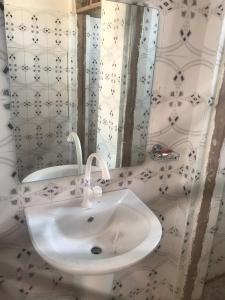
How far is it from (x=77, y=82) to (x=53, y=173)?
1.24ft

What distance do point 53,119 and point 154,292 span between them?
1255 millimetres

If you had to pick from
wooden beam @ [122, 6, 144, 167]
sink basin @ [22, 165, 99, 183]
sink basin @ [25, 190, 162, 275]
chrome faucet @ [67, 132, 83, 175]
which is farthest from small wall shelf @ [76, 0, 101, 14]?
sink basin @ [25, 190, 162, 275]

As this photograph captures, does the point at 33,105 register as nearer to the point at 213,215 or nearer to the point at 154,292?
the point at 213,215

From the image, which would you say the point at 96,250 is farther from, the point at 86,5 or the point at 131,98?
the point at 86,5

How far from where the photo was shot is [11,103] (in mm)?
947

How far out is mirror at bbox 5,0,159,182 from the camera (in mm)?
944

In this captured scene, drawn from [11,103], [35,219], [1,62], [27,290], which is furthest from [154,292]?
[1,62]

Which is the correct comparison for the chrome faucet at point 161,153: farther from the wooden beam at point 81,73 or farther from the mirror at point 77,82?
the wooden beam at point 81,73

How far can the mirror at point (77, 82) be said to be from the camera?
944 millimetres

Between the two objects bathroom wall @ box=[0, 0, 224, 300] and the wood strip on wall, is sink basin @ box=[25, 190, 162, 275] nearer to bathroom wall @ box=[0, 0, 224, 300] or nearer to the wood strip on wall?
bathroom wall @ box=[0, 0, 224, 300]

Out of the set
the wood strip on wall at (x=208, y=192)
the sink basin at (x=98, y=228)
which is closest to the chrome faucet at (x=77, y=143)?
the sink basin at (x=98, y=228)

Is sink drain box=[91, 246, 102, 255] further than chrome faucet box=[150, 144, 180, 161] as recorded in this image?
No

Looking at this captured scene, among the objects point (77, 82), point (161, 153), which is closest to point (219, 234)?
point (161, 153)

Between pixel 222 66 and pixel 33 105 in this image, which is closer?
pixel 33 105
